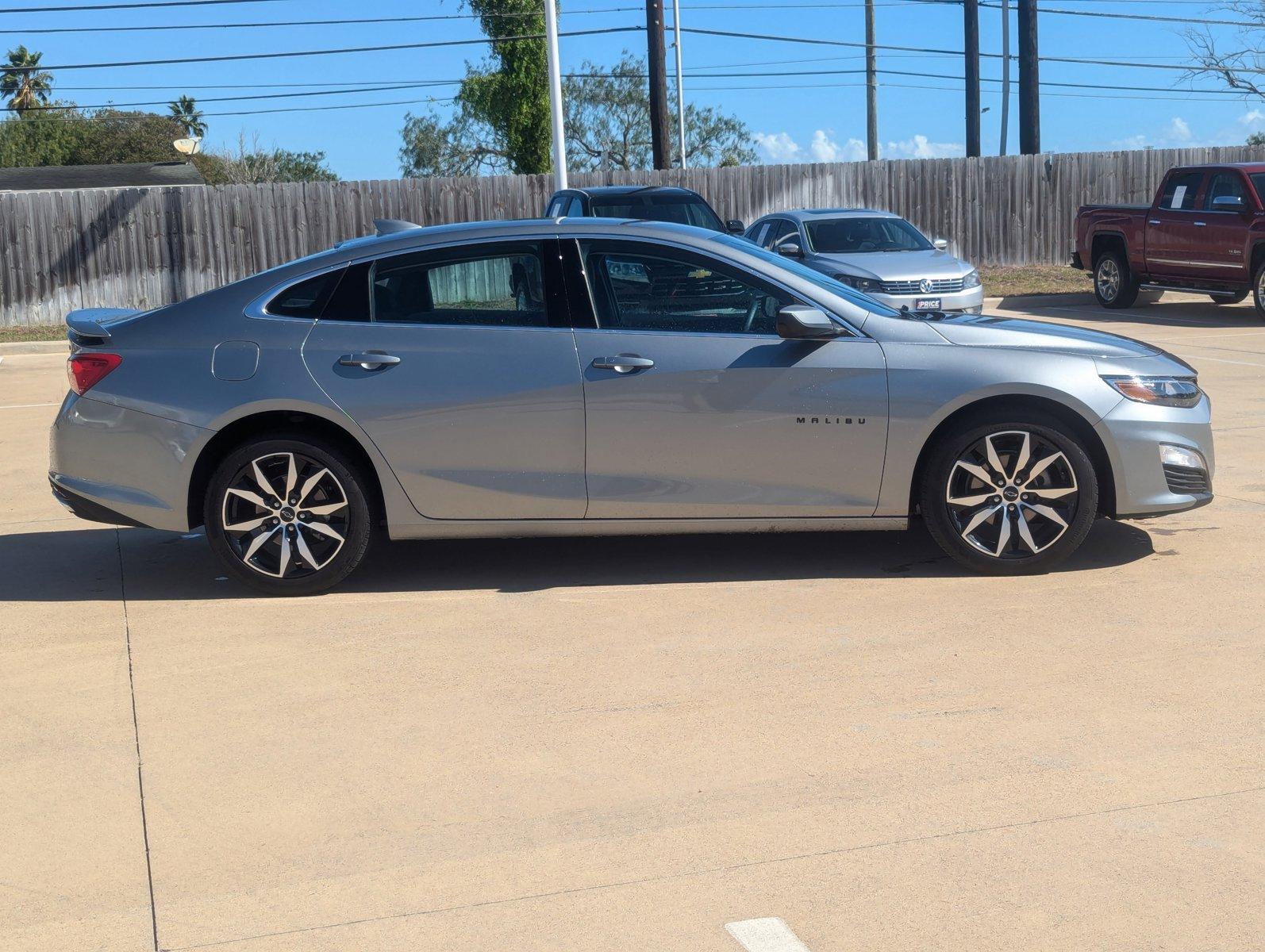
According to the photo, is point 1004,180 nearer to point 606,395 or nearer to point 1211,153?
point 1211,153

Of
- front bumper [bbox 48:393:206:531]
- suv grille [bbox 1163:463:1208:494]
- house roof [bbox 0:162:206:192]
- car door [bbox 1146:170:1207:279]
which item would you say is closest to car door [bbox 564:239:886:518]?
suv grille [bbox 1163:463:1208:494]

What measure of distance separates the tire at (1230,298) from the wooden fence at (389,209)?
24.8 feet

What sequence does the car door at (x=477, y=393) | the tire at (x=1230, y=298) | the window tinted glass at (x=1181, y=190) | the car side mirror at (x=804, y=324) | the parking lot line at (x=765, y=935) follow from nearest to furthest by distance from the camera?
1. the parking lot line at (x=765, y=935)
2. the car side mirror at (x=804, y=324)
3. the car door at (x=477, y=393)
4. the tire at (x=1230, y=298)
5. the window tinted glass at (x=1181, y=190)

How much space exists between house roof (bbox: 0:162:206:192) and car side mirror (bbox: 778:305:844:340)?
128 feet

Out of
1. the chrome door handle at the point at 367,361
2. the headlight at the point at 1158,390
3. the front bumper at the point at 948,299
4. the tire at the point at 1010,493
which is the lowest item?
the tire at the point at 1010,493

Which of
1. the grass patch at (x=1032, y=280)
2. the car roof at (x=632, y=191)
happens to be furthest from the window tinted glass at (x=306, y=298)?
the grass patch at (x=1032, y=280)

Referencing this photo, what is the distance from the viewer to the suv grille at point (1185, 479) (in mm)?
6102

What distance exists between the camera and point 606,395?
6039 mm

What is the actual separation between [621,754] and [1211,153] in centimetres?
2728

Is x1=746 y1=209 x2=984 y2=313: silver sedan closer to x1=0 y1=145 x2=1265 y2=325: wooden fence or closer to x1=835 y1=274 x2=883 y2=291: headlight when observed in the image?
x1=835 y1=274 x2=883 y2=291: headlight

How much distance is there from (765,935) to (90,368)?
14.1ft

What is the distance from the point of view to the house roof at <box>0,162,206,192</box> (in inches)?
1673

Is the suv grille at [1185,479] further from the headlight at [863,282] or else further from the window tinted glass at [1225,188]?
the window tinted glass at [1225,188]

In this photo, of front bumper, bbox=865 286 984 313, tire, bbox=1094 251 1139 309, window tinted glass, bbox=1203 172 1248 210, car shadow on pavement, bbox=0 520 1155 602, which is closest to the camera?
car shadow on pavement, bbox=0 520 1155 602
